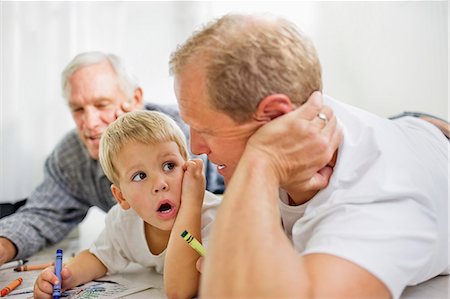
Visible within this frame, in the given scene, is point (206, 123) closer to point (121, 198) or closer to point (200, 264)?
point (200, 264)

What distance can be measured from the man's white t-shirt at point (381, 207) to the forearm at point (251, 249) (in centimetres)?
9

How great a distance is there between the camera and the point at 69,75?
7.28ft

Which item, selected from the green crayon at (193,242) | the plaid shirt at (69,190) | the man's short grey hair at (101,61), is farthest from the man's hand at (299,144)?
the man's short grey hair at (101,61)

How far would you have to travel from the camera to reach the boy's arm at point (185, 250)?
1291 millimetres

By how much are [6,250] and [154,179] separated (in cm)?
77

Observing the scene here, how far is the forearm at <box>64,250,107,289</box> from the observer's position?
1485 mm

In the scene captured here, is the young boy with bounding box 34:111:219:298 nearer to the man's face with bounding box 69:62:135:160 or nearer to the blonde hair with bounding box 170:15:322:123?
the blonde hair with bounding box 170:15:322:123

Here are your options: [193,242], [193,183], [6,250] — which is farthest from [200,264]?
[6,250]

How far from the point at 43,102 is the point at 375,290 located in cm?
218

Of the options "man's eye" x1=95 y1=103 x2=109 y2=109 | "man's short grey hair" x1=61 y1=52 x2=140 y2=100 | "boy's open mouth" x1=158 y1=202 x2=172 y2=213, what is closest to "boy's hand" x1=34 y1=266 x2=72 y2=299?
"boy's open mouth" x1=158 y1=202 x2=172 y2=213

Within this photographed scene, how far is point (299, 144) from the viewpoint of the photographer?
1022 mm

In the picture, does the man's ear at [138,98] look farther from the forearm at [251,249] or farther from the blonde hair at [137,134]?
the forearm at [251,249]

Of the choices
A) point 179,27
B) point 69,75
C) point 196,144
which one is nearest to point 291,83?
point 196,144

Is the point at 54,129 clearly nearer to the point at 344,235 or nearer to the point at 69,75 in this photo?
the point at 69,75
